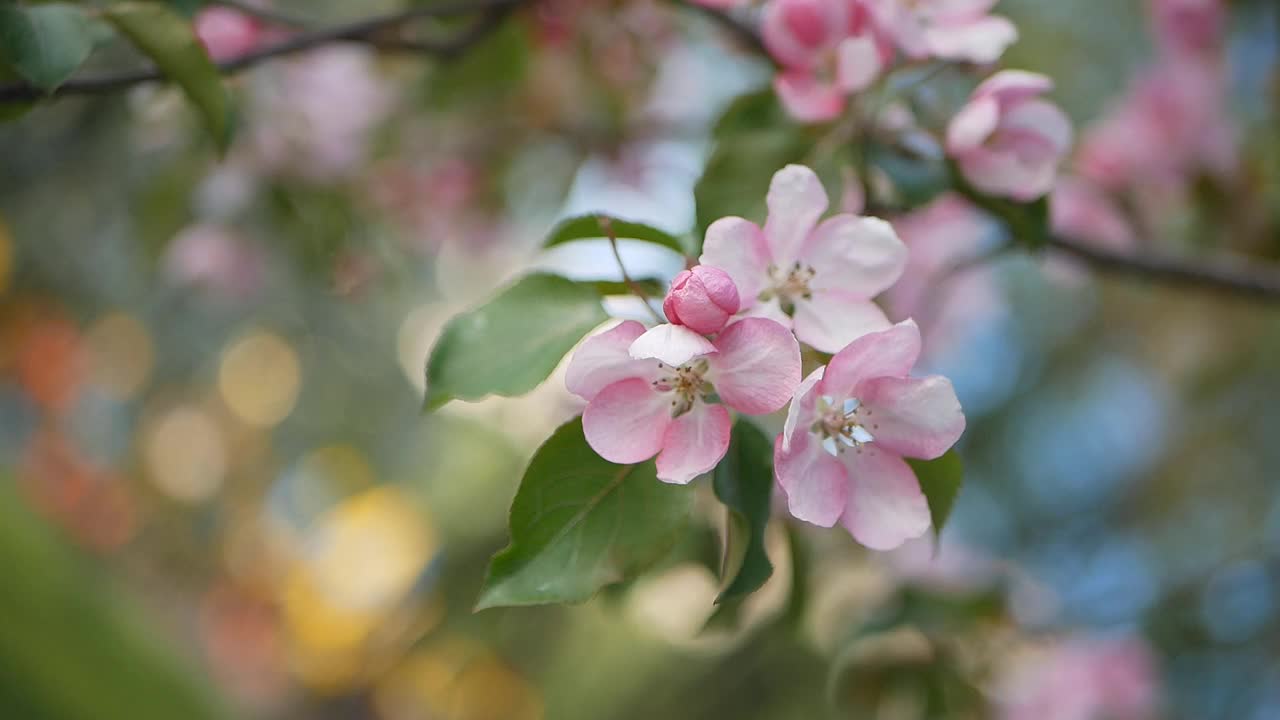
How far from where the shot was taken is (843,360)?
1.19ft

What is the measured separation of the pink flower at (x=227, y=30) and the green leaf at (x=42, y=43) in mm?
295

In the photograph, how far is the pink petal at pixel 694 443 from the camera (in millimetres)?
350

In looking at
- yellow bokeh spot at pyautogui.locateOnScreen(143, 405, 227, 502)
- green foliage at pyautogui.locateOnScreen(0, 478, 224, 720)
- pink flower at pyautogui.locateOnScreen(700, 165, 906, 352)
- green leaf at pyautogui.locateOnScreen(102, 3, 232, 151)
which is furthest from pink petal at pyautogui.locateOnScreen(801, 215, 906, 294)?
yellow bokeh spot at pyautogui.locateOnScreen(143, 405, 227, 502)

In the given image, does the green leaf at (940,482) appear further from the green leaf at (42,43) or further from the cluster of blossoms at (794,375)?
the green leaf at (42,43)

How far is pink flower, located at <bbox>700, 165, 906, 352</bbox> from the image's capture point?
394 mm

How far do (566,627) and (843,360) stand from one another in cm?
265

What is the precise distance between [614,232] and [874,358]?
15cm

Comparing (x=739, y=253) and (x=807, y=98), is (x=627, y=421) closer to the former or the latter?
(x=739, y=253)

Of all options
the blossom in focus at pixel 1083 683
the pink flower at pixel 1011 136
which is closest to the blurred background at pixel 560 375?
the blossom in focus at pixel 1083 683

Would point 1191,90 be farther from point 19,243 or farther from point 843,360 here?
point 19,243

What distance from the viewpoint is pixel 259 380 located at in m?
3.50

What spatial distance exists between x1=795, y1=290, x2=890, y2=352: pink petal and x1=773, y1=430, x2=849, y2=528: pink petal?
5cm

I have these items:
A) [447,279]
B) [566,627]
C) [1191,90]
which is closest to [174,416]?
[566,627]

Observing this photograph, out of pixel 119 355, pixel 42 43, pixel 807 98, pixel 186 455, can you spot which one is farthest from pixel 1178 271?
pixel 186 455
